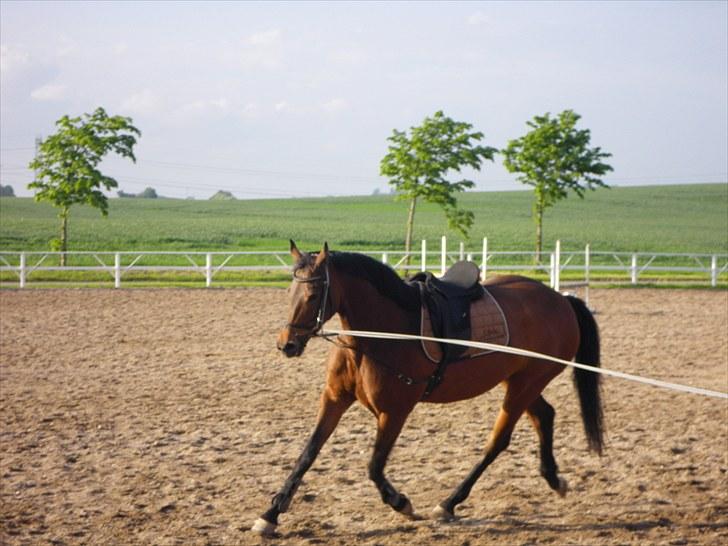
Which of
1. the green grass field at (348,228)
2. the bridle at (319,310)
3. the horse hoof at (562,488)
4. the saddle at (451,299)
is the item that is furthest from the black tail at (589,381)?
the green grass field at (348,228)

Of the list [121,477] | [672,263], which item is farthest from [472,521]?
[672,263]


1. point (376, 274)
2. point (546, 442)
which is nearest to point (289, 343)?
point (376, 274)

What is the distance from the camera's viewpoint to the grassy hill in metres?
51.3

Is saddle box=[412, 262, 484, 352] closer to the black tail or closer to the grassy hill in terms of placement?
the black tail

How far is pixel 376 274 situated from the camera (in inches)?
223

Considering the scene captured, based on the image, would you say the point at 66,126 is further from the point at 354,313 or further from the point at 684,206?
the point at 684,206

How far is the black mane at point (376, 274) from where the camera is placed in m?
5.56

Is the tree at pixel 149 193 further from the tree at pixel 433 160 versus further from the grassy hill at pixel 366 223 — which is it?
the tree at pixel 433 160

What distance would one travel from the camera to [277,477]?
21.5 feet

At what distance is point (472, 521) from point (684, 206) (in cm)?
8097

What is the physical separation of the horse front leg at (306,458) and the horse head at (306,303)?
0.56m

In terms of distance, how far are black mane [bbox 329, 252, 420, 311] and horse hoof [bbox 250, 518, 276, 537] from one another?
165 centimetres

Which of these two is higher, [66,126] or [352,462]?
[66,126]

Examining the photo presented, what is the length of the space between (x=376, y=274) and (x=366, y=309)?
25cm
